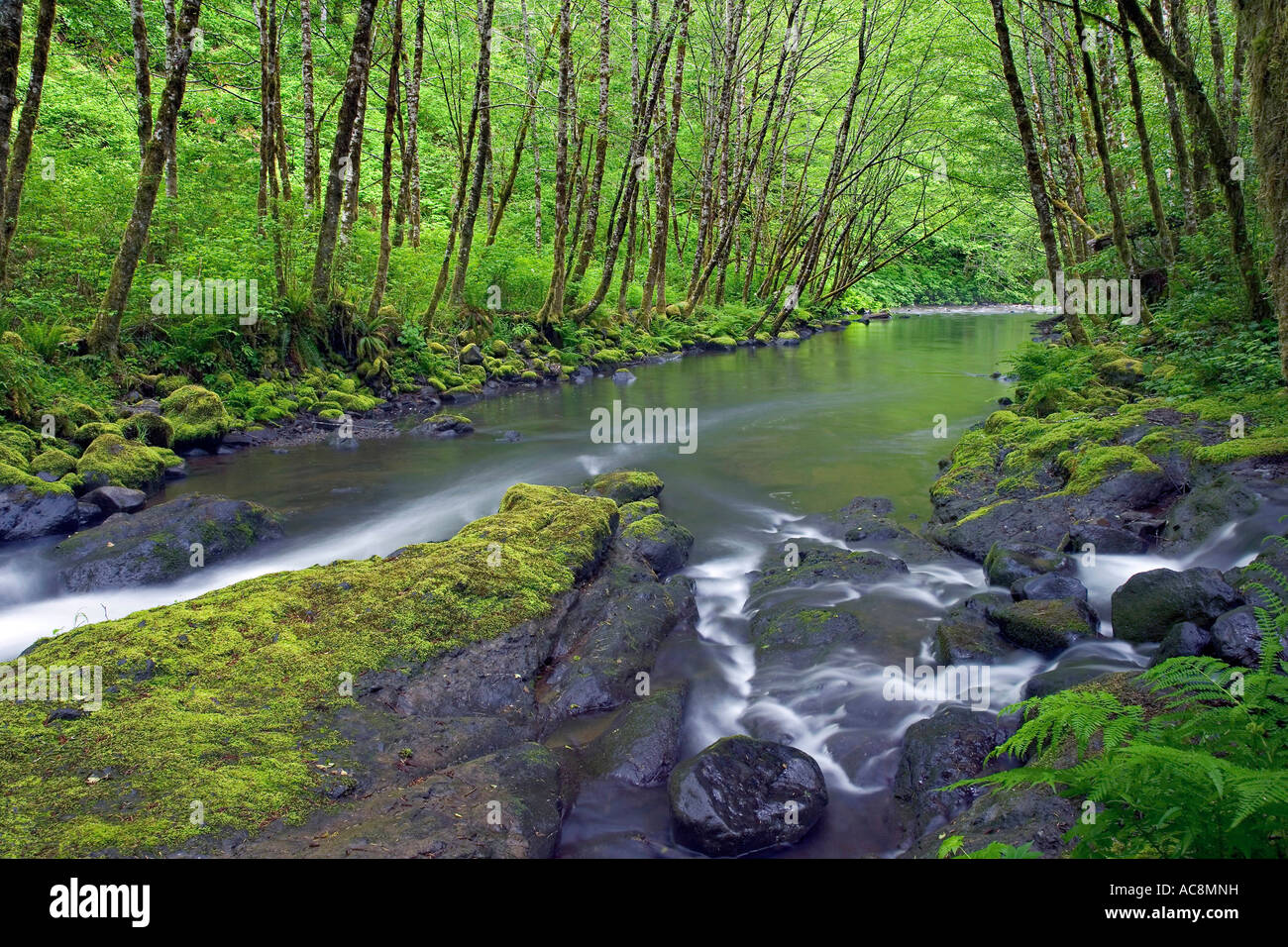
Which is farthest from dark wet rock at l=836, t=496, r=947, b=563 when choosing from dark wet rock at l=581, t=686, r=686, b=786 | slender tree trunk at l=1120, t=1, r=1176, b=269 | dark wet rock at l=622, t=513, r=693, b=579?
slender tree trunk at l=1120, t=1, r=1176, b=269

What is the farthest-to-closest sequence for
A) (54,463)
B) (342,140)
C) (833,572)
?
(342,140)
(54,463)
(833,572)

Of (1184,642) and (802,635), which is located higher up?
(1184,642)

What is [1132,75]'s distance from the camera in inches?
495

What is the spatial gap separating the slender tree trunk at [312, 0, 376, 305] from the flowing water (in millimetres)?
4298

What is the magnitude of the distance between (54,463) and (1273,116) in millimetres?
13473

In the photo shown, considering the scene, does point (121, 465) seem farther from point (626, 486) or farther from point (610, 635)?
point (610, 635)

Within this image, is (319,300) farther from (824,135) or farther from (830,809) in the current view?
(824,135)

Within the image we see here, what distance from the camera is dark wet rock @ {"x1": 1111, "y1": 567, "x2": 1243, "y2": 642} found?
17.7ft

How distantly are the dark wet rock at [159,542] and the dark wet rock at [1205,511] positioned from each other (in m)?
9.98

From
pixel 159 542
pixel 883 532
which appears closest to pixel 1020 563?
pixel 883 532

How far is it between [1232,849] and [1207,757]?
29 cm

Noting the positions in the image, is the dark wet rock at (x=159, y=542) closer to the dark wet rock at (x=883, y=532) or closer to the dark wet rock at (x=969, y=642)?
the dark wet rock at (x=883, y=532)

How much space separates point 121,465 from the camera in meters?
10.6

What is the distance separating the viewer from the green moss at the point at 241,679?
3768 millimetres
